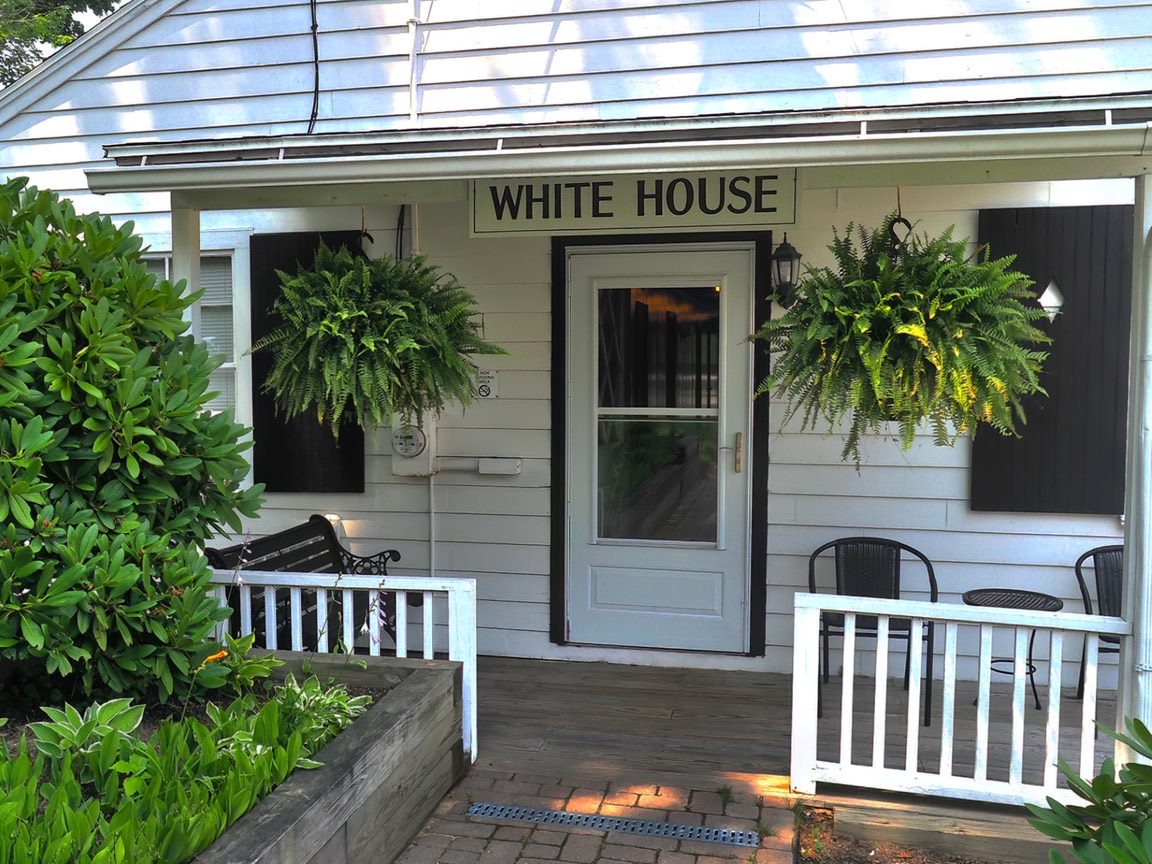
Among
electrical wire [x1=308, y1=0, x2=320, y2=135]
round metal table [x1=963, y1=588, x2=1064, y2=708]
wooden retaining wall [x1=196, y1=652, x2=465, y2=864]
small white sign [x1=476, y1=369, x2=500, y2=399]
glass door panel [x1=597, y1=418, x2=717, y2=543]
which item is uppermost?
electrical wire [x1=308, y1=0, x2=320, y2=135]

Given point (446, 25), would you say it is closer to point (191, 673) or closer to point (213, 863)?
point (191, 673)

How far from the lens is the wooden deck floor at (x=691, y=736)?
108 inches

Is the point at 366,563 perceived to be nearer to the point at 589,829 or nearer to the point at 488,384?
the point at 488,384

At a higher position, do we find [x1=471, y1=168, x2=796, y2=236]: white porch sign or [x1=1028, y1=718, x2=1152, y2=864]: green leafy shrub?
[x1=471, y1=168, x2=796, y2=236]: white porch sign

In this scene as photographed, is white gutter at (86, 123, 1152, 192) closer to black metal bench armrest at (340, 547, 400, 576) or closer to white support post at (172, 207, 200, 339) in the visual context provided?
white support post at (172, 207, 200, 339)

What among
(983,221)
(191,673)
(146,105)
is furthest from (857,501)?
(146,105)

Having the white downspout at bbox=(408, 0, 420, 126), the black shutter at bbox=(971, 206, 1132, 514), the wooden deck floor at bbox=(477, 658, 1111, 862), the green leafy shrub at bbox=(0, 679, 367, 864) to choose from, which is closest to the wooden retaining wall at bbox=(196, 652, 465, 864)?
the green leafy shrub at bbox=(0, 679, 367, 864)

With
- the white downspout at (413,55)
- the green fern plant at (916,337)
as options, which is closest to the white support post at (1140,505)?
the green fern plant at (916,337)

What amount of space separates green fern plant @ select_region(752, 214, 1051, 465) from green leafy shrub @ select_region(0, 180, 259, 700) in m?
1.88

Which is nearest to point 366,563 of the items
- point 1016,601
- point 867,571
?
point 867,571

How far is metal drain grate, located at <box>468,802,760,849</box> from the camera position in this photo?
2.72m

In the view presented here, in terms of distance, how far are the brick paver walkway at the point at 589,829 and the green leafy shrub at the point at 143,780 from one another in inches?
21.4

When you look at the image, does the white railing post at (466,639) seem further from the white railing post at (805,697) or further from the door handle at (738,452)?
the door handle at (738,452)

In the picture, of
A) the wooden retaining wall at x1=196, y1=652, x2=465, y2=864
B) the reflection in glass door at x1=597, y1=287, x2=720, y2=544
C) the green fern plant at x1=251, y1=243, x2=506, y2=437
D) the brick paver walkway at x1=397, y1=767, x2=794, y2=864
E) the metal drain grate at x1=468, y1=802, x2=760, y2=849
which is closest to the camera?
the wooden retaining wall at x1=196, y1=652, x2=465, y2=864
